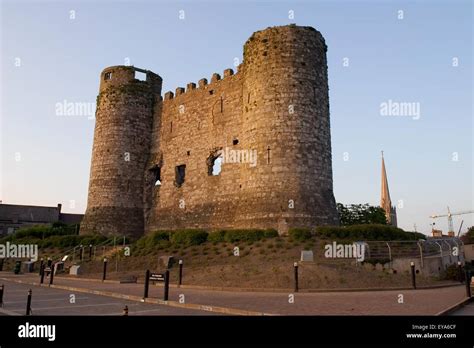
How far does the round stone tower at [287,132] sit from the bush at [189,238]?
2.59 metres

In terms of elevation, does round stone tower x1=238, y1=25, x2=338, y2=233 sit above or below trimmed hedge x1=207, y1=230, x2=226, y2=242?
above

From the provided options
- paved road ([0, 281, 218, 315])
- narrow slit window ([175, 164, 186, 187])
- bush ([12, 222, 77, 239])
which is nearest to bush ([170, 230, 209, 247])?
narrow slit window ([175, 164, 186, 187])

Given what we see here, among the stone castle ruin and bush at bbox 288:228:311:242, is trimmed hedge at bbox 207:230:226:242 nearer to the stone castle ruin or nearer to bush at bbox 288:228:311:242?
the stone castle ruin

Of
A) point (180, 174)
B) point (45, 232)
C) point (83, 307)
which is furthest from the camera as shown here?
point (45, 232)

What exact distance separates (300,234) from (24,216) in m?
64.0

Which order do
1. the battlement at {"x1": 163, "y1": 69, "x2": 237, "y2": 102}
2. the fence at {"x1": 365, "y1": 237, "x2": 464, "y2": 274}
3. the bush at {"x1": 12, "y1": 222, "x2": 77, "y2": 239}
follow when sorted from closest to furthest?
the fence at {"x1": 365, "y1": 237, "x2": 464, "y2": 274}, the battlement at {"x1": 163, "y1": 69, "x2": 237, "y2": 102}, the bush at {"x1": 12, "y1": 222, "x2": 77, "y2": 239}

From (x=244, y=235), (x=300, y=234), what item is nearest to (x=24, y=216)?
(x=244, y=235)

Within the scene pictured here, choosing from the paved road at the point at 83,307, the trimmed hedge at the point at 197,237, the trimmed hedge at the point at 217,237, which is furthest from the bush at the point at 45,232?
the paved road at the point at 83,307

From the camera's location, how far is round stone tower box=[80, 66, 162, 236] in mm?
33031

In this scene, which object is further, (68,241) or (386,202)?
(386,202)

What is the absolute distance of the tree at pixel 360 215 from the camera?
42.2m

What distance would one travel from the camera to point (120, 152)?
33.8m

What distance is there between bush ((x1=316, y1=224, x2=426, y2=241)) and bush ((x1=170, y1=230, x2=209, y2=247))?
274 inches

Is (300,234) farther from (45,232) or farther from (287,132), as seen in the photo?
(45,232)
